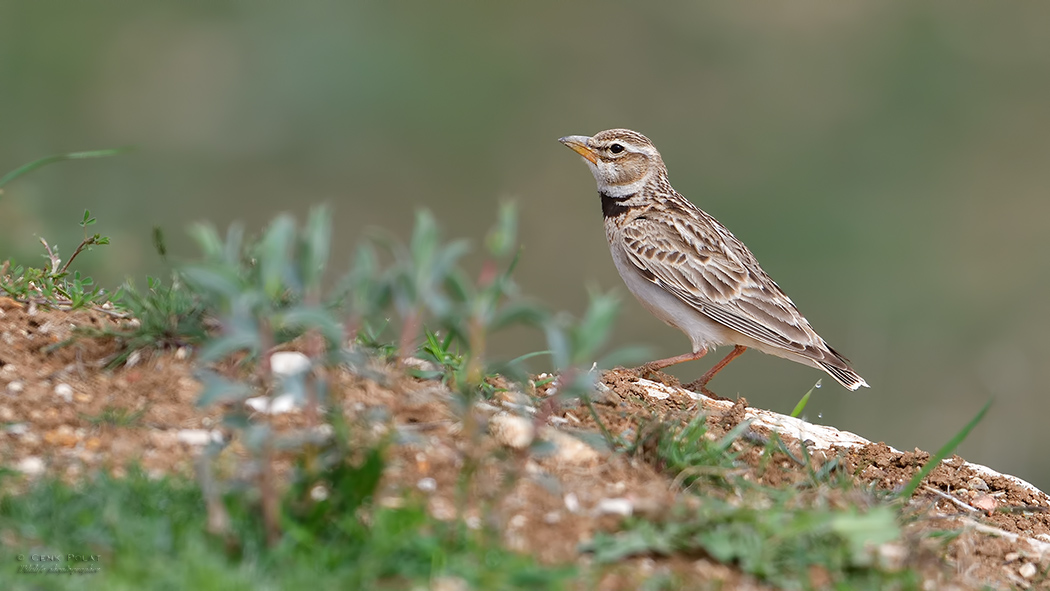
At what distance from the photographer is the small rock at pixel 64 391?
13.6 feet

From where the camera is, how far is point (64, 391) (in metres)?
4.18

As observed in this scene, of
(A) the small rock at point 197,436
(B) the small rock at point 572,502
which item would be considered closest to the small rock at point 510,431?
(B) the small rock at point 572,502

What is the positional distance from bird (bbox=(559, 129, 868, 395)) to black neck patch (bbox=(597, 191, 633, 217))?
15 mm

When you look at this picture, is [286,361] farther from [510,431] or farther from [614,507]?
[614,507]

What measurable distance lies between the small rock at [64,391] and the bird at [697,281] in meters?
4.51

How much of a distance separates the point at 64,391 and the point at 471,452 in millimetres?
1697

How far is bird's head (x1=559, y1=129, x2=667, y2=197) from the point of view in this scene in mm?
9383

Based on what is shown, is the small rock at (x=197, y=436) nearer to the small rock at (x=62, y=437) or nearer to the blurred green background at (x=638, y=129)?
the small rock at (x=62, y=437)

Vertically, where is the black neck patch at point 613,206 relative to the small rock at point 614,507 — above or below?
below

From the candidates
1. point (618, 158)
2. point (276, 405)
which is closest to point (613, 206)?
point (618, 158)

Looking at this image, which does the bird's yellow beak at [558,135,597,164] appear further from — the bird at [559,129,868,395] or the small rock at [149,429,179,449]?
the small rock at [149,429,179,449]

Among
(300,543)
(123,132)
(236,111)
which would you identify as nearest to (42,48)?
(123,132)

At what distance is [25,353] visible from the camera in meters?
4.51

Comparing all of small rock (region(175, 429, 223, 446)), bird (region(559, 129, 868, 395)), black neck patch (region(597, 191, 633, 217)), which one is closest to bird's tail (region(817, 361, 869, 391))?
bird (region(559, 129, 868, 395))
